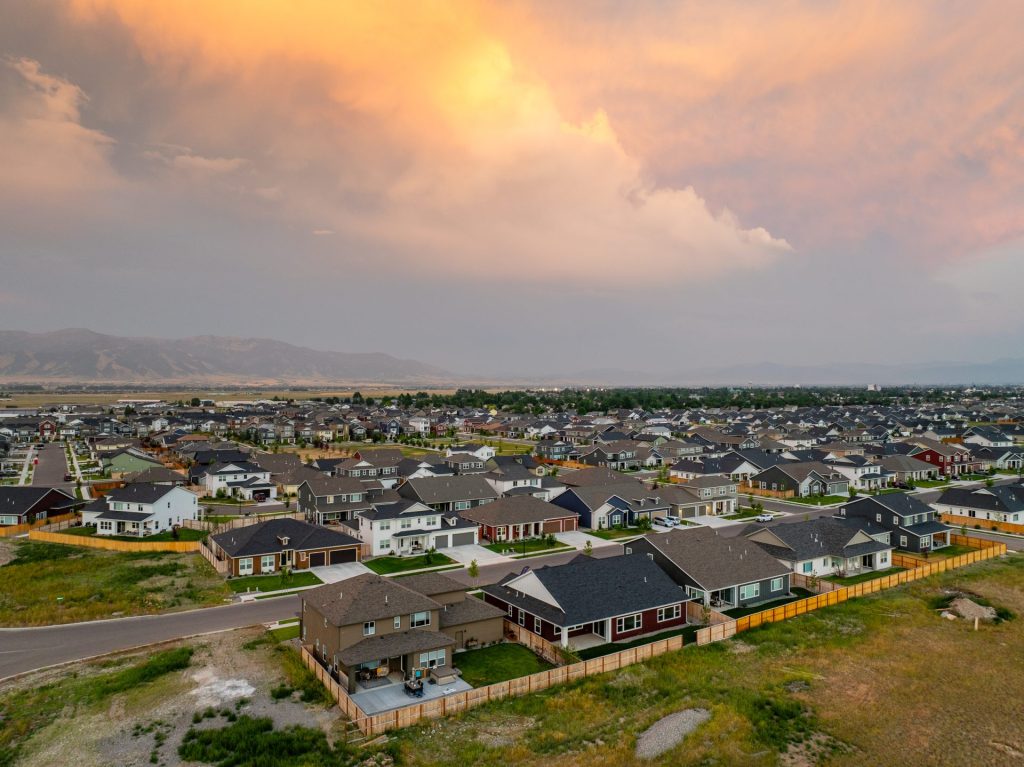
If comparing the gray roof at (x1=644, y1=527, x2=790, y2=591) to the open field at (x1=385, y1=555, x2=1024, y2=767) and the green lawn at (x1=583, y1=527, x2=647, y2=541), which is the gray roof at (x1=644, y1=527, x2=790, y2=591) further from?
the green lawn at (x1=583, y1=527, x2=647, y2=541)

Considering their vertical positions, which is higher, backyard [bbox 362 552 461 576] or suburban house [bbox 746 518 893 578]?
suburban house [bbox 746 518 893 578]

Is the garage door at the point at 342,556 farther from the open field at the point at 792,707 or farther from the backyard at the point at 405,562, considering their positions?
the open field at the point at 792,707

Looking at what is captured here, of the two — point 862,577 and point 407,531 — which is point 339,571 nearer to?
point 407,531

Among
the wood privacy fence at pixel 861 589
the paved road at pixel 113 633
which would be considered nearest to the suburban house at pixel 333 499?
the paved road at pixel 113 633

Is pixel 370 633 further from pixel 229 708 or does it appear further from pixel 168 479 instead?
pixel 168 479

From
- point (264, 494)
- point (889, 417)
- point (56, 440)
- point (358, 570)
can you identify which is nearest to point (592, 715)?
point (358, 570)

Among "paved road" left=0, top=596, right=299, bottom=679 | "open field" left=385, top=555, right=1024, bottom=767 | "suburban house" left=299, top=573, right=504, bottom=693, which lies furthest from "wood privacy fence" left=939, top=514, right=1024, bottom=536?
"paved road" left=0, top=596, right=299, bottom=679

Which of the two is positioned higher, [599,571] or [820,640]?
[599,571]
